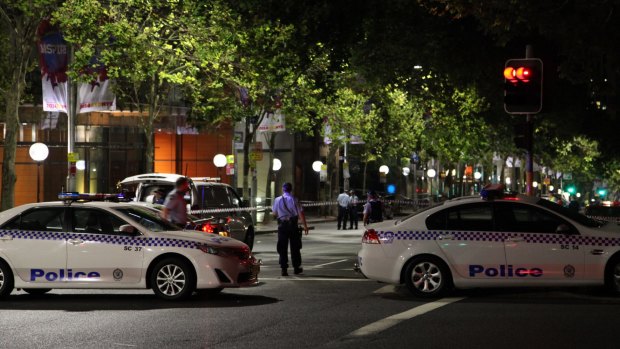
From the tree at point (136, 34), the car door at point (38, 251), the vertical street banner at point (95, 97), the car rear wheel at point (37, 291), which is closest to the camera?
the car door at point (38, 251)

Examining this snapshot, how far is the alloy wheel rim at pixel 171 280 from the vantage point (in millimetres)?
Answer: 14430

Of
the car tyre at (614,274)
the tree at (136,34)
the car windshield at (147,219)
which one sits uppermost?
the tree at (136,34)

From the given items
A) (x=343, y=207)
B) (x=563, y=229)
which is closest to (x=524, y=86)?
(x=563, y=229)

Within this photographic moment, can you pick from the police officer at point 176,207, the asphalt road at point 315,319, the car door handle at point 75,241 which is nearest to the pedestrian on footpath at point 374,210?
the asphalt road at point 315,319

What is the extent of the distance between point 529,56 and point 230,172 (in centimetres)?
2650

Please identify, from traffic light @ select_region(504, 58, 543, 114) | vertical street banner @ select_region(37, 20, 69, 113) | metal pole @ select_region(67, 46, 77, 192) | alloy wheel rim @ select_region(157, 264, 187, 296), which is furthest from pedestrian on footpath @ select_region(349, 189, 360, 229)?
alloy wheel rim @ select_region(157, 264, 187, 296)

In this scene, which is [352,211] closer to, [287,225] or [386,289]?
[287,225]

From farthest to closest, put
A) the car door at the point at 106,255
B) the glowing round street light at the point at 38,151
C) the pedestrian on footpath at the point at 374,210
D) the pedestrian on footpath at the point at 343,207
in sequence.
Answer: the pedestrian on footpath at the point at 343,207, the glowing round street light at the point at 38,151, the pedestrian on footpath at the point at 374,210, the car door at the point at 106,255

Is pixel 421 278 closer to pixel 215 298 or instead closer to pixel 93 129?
pixel 215 298

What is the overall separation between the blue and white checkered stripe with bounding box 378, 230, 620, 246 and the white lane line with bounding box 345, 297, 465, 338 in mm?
928

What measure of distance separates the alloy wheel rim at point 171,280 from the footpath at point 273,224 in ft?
81.9

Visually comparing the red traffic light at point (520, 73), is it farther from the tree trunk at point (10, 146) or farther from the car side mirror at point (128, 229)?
the tree trunk at point (10, 146)

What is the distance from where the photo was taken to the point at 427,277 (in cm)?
1488

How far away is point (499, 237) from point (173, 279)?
4.76 metres
